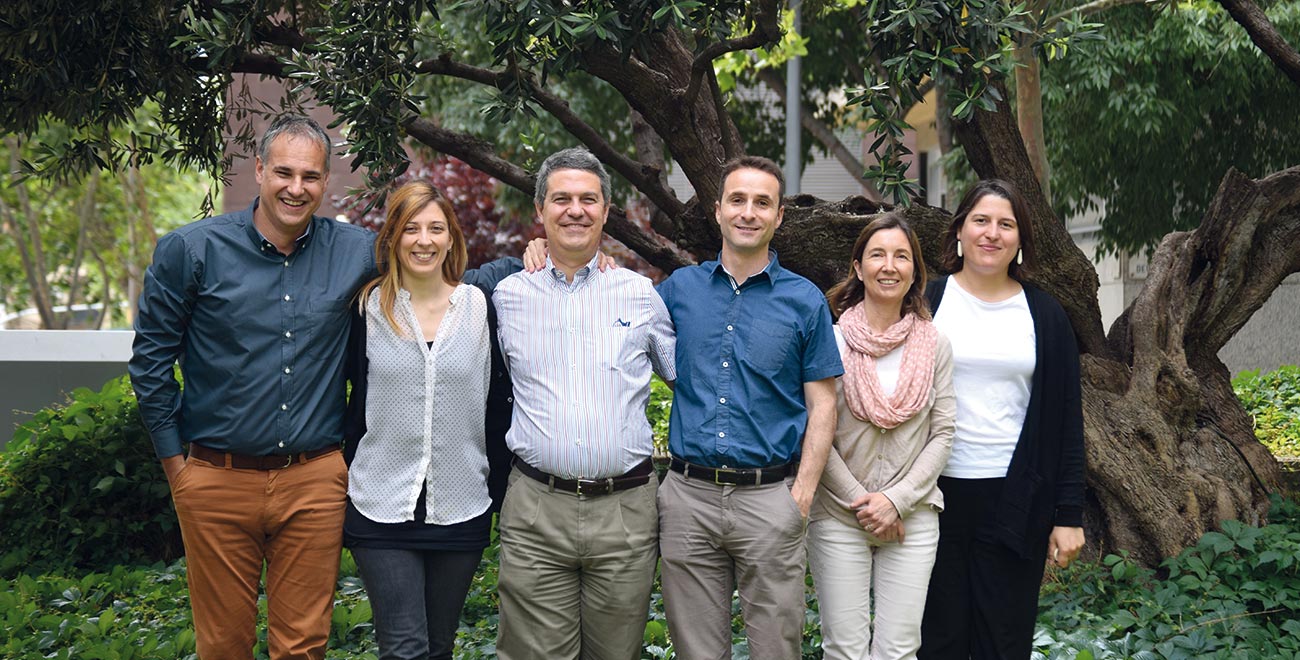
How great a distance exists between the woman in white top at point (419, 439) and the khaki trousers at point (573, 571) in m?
0.18

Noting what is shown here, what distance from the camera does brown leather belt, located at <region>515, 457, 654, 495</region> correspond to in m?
4.02

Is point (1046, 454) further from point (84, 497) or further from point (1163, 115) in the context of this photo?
point (1163, 115)

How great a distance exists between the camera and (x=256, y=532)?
412 centimetres

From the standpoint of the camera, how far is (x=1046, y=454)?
4.33m

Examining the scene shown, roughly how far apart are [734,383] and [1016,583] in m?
1.23

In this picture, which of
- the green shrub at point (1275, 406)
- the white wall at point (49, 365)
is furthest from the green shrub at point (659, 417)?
the white wall at point (49, 365)

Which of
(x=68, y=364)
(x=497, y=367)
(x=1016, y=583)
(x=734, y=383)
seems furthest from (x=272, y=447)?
(x=68, y=364)

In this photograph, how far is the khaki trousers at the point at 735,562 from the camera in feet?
13.3

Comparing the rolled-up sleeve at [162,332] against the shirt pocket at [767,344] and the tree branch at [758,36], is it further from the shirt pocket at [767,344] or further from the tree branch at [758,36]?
the tree branch at [758,36]

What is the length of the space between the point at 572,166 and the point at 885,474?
1.47 metres

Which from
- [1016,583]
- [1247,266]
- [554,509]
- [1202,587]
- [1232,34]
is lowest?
[1202,587]

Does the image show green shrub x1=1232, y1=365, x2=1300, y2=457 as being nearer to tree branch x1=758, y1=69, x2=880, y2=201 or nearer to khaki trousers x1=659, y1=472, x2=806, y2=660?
khaki trousers x1=659, y1=472, x2=806, y2=660

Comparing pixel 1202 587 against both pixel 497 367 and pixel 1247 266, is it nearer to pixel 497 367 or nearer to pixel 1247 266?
pixel 1247 266

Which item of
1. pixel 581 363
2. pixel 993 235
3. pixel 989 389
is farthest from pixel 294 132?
pixel 989 389
